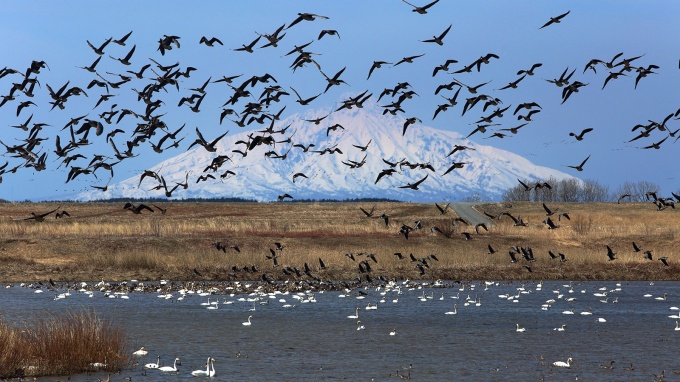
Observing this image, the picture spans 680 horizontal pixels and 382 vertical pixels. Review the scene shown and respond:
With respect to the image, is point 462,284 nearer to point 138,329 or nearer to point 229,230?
point 138,329

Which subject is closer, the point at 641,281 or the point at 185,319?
the point at 185,319

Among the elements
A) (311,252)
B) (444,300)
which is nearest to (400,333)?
(444,300)

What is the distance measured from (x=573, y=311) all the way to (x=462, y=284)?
1224cm

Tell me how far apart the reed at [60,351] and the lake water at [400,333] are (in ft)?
1.64

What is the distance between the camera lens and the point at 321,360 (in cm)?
2539

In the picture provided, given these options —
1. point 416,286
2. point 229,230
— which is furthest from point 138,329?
point 229,230

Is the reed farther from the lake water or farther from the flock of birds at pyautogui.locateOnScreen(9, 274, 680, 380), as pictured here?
the flock of birds at pyautogui.locateOnScreen(9, 274, 680, 380)

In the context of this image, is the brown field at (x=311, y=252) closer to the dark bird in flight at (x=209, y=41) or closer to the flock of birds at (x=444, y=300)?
the flock of birds at (x=444, y=300)

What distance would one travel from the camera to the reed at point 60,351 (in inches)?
854

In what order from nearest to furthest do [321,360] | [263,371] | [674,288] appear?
[263,371] → [321,360] → [674,288]

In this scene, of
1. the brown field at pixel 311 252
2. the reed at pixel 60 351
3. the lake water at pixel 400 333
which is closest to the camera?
the reed at pixel 60 351

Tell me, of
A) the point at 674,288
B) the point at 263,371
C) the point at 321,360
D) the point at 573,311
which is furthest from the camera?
the point at 674,288

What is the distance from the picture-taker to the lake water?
77.9 feet

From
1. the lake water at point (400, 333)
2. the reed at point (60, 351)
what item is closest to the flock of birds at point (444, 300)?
the lake water at point (400, 333)
